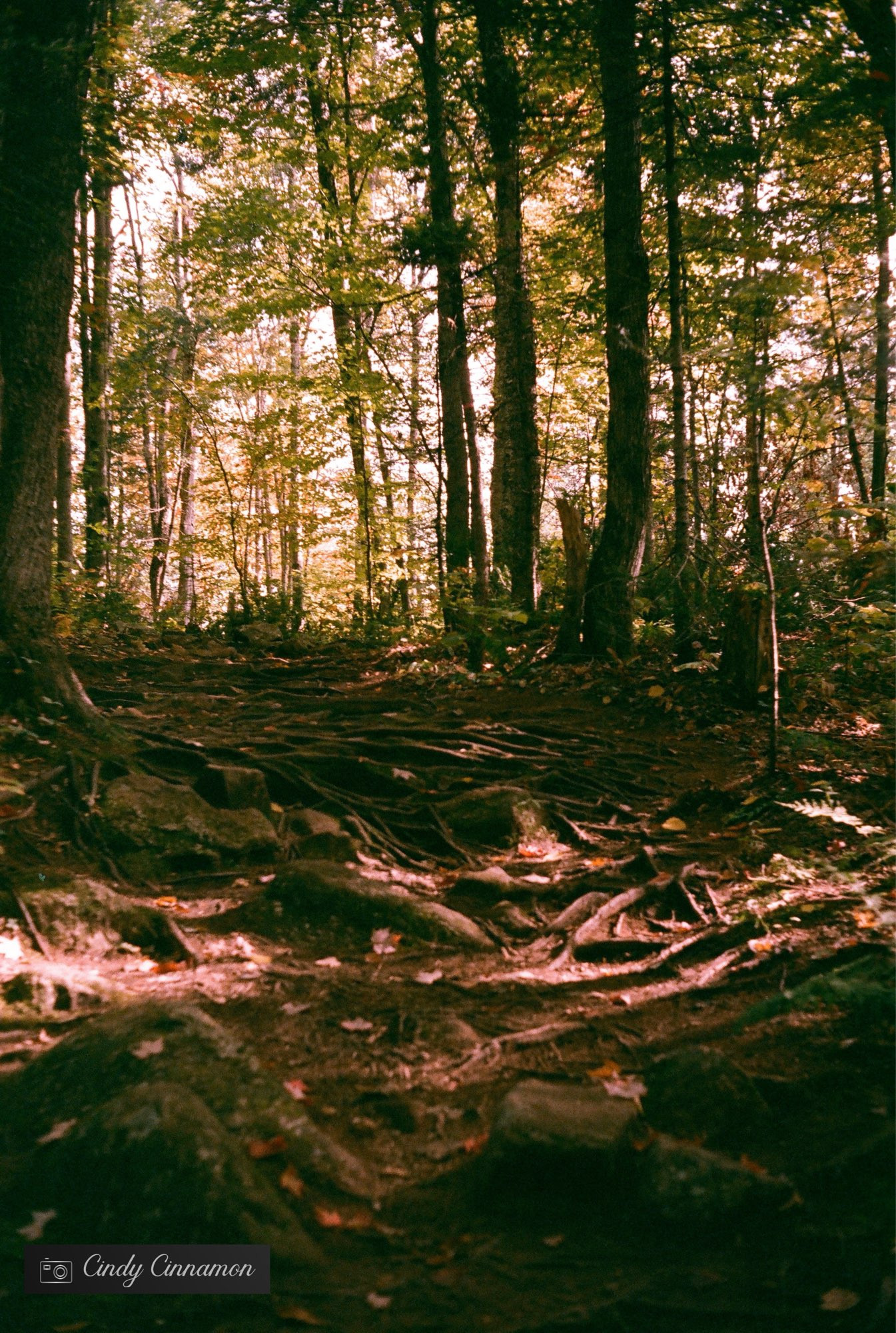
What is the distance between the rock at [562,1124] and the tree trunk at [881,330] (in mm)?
4089

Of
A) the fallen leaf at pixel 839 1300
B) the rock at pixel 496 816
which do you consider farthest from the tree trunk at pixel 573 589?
the fallen leaf at pixel 839 1300

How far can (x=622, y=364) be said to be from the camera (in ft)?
30.0

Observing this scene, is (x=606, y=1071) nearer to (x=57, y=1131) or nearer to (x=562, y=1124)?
(x=562, y=1124)

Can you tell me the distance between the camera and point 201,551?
69.9 ft

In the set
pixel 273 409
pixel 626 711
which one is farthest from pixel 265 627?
pixel 626 711

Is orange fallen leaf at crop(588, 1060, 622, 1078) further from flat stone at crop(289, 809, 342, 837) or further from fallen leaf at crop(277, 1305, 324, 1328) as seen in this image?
flat stone at crop(289, 809, 342, 837)

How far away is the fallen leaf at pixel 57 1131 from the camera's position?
273cm

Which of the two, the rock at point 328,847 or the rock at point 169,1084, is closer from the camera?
the rock at point 169,1084

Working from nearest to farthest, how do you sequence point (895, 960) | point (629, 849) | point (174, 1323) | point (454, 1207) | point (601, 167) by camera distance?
point (174, 1323)
point (454, 1207)
point (895, 960)
point (629, 849)
point (601, 167)

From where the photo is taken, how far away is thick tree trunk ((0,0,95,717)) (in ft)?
19.4

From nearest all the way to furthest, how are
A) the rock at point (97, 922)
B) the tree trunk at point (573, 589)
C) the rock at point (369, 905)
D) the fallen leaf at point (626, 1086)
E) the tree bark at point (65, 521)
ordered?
the fallen leaf at point (626, 1086) → the rock at point (97, 922) → the rock at point (369, 905) → the tree trunk at point (573, 589) → the tree bark at point (65, 521)

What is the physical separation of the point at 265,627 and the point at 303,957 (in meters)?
9.92

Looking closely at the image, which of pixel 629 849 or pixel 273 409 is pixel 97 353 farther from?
pixel 629 849

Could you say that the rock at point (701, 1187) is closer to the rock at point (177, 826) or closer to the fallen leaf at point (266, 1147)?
the fallen leaf at point (266, 1147)
